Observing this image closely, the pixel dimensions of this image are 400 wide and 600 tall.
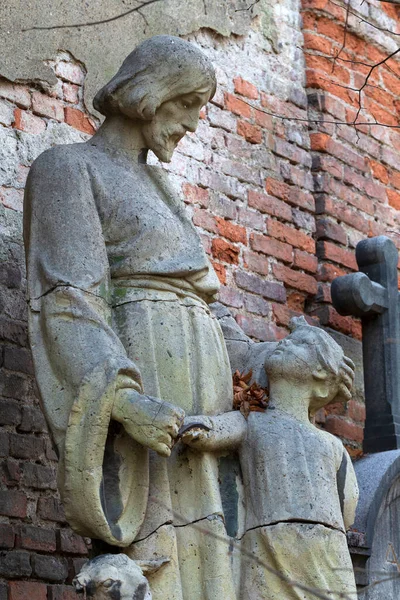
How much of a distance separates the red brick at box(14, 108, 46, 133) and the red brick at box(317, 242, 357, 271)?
5.85ft

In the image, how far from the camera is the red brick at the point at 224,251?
19.8 feet

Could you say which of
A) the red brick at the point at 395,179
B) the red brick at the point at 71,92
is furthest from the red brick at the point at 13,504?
the red brick at the point at 395,179

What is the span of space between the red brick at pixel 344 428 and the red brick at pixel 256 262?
722 mm

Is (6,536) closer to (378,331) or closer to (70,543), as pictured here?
(70,543)

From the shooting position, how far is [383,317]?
635 centimetres

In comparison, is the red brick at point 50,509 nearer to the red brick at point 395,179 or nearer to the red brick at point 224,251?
the red brick at point 224,251

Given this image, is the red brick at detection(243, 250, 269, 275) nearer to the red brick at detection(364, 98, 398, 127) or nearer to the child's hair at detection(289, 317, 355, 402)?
the red brick at detection(364, 98, 398, 127)

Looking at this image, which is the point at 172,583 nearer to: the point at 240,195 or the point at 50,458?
the point at 50,458

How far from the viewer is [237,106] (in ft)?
21.0

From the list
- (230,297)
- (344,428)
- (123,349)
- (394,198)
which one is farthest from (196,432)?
(394,198)

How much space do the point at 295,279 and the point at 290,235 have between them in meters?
0.21

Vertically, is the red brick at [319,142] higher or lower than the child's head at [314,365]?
higher

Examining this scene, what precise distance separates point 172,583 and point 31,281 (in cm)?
93

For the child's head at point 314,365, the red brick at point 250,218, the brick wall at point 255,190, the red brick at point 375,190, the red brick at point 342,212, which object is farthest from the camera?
the red brick at point 375,190
